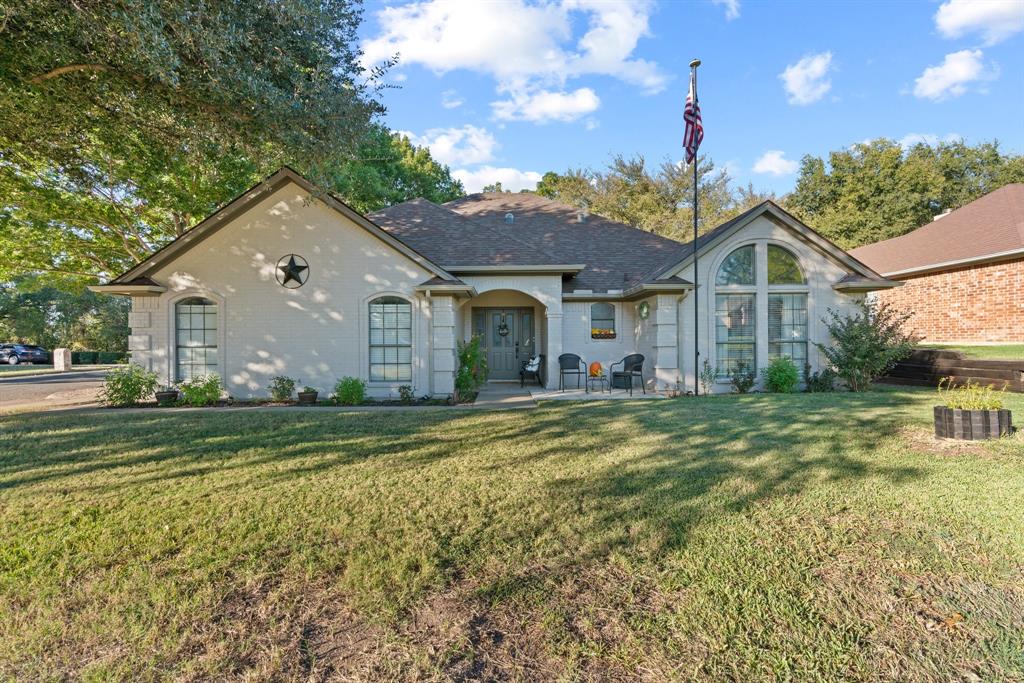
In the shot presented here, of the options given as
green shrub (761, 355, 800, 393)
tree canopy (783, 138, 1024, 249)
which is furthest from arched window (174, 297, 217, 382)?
tree canopy (783, 138, 1024, 249)

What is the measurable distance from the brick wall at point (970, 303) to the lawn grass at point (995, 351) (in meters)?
1.07

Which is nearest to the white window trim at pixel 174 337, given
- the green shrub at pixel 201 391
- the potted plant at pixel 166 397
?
the green shrub at pixel 201 391

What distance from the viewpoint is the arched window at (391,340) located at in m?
12.2

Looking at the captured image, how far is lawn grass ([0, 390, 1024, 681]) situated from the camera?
2582mm

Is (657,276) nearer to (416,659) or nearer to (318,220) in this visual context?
(318,220)

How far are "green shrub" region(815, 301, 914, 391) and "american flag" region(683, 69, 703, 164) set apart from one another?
5.41 metres

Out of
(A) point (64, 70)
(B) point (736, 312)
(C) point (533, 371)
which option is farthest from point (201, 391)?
(B) point (736, 312)

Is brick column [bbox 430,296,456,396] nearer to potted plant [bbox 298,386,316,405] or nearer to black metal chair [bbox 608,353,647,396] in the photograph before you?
potted plant [bbox 298,386,316,405]

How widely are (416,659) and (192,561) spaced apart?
2.04m

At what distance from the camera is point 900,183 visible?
113 ft

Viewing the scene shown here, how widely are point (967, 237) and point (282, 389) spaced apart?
23.5 metres

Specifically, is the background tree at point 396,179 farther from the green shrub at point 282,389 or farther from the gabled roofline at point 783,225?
the gabled roofline at point 783,225

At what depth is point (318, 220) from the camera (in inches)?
468

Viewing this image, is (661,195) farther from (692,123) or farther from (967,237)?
(692,123)
